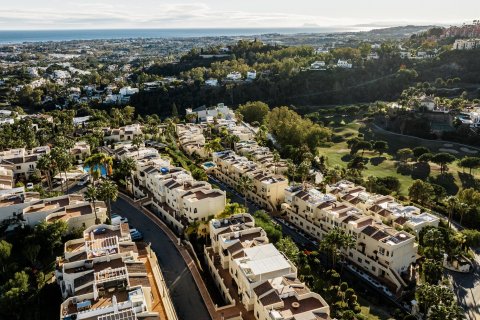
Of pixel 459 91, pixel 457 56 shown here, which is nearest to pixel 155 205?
pixel 459 91

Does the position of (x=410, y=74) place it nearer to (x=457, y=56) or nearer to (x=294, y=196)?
(x=457, y=56)

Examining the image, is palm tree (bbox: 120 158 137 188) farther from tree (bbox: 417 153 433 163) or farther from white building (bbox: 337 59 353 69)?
white building (bbox: 337 59 353 69)

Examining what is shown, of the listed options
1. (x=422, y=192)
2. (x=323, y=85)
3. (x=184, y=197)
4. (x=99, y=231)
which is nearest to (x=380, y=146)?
(x=422, y=192)

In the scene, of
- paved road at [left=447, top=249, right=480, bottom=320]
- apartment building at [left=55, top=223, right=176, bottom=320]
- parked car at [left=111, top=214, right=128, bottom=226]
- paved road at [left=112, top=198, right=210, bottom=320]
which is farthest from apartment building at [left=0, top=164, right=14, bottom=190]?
paved road at [left=447, top=249, right=480, bottom=320]

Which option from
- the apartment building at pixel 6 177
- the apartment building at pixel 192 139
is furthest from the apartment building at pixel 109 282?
the apartment building at pixel 192 139

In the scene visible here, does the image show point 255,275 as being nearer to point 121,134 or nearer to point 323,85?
point 121,134

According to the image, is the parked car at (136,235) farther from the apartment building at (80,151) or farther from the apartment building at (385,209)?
the apartment building at (80,151)

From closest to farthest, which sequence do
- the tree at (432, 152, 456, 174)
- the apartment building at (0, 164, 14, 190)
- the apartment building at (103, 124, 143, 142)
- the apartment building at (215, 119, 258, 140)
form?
the apartment building at (0, 164, 14, 190) → the tree at (432, 152, 456, 174) → the apartment building at (103, 124, 143, 142) → the apartment building at (215, 119, 258, 140)
